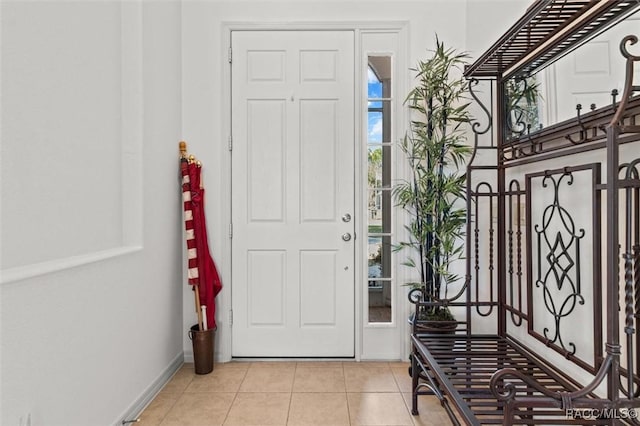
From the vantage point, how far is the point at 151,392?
251 cm

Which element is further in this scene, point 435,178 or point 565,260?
point 435,178

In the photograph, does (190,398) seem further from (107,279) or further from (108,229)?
(108,229)

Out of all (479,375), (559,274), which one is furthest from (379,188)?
(479,375)

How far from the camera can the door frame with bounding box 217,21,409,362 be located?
3.06 meters

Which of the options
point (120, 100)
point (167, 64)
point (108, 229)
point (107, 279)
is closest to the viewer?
point (107, 279)

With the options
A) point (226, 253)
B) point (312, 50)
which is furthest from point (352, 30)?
point (226, 253)

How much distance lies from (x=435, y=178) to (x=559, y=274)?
1.10 meters

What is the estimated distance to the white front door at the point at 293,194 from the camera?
10.1ft

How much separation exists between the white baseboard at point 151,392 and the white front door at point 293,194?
0.43m

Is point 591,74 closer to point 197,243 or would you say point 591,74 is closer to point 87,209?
point 87,209

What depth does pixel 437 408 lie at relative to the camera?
2.36 m

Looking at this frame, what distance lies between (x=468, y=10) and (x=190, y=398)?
3.28 metres

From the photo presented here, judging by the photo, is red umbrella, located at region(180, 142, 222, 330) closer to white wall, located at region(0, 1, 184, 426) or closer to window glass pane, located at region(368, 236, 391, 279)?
white wall, located at region(0, 1, 184, 426)

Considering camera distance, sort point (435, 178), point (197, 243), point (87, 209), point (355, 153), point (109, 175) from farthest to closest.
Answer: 1. point (355, 153)
2. point (197, 243)
3. point (435, 178)
4. point (109, 175)
5. point (87, 209)
